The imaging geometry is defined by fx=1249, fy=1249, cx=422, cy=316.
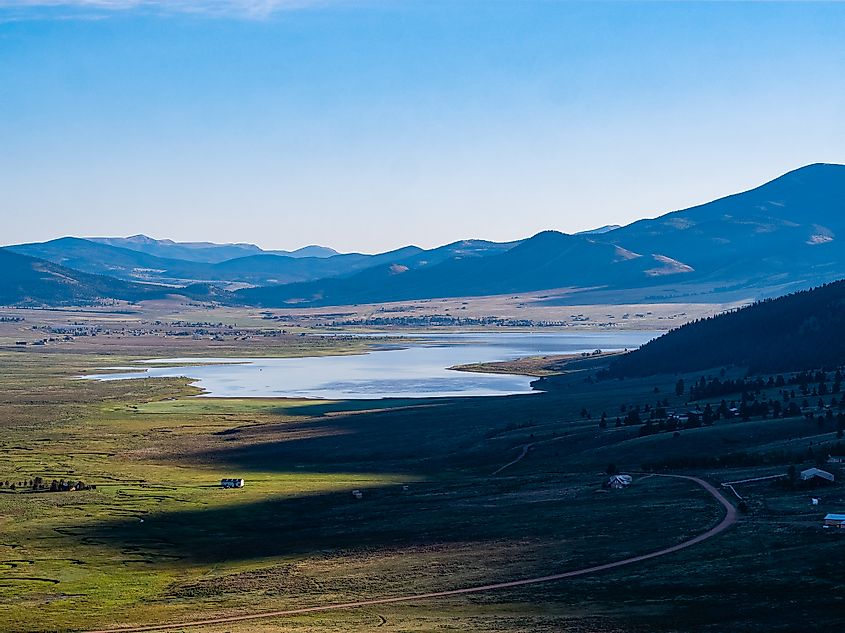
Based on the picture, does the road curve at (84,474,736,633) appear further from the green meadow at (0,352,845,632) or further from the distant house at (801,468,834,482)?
the distant house at (801,468,834,482)

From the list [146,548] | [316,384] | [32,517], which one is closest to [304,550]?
[146,548]

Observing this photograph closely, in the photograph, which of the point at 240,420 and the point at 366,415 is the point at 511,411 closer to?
the point at 366,415

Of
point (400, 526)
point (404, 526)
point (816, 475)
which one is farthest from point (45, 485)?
point (816, 475)

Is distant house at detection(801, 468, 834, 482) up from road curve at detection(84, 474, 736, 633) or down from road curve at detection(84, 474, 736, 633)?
up

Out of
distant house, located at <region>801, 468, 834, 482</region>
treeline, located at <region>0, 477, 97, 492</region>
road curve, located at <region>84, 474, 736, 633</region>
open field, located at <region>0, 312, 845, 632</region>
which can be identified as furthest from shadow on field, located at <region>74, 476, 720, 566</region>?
treeline, located at <region>0, 477, 97, 492</region>

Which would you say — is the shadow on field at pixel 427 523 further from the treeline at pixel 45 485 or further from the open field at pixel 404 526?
the treeline at pixel 45 485

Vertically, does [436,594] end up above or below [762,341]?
below

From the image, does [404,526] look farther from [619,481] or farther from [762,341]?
[762,341]
